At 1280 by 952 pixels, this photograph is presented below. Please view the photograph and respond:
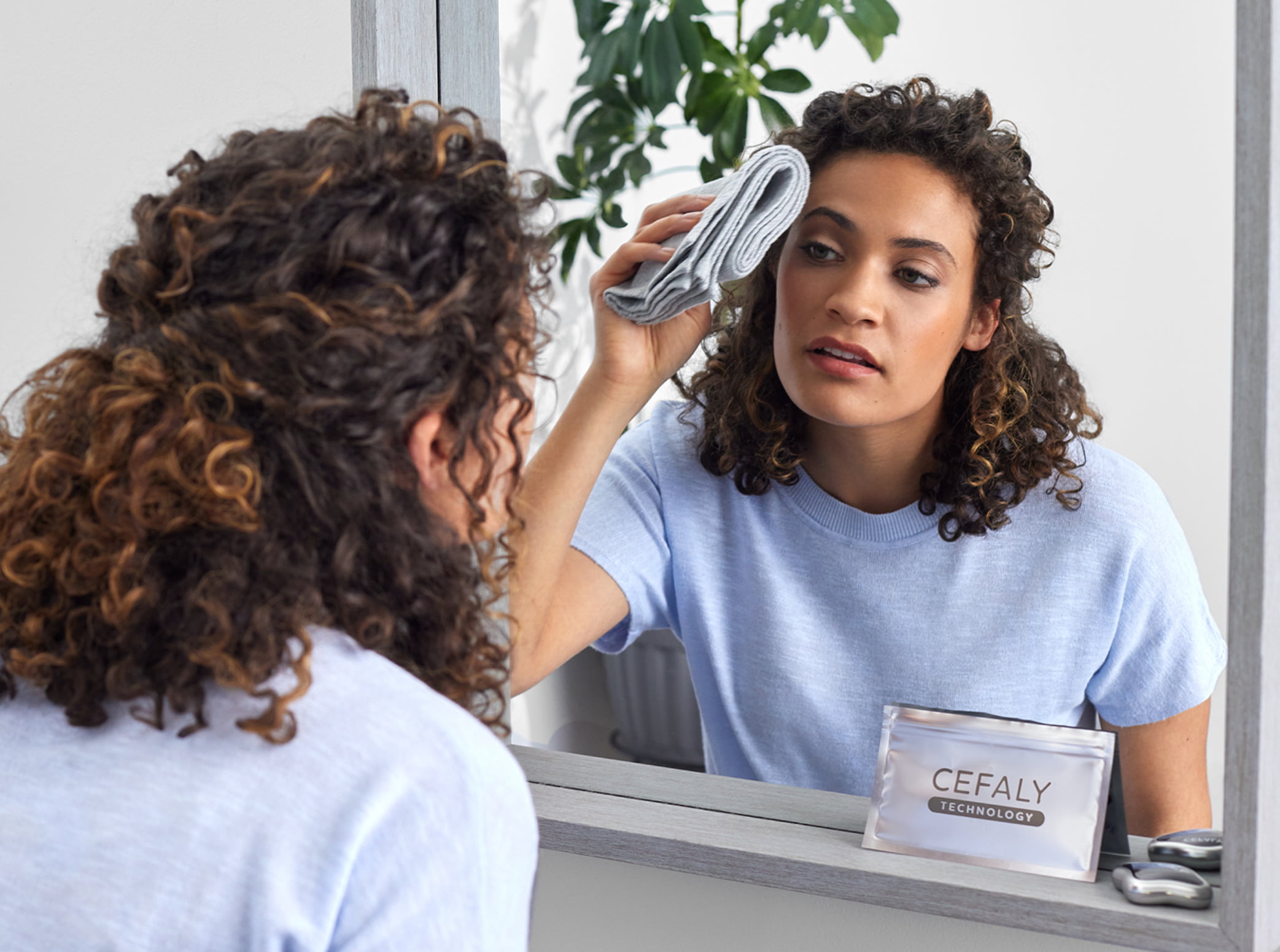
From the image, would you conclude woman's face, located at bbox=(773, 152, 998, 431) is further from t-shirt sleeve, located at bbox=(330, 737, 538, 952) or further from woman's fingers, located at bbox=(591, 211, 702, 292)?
t-shirt sleeve, located at bbox=(330, 737, 538, 952)

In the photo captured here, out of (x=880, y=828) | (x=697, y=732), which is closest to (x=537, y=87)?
(x=697, y=732)

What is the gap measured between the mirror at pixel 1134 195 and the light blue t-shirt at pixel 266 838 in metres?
0.51

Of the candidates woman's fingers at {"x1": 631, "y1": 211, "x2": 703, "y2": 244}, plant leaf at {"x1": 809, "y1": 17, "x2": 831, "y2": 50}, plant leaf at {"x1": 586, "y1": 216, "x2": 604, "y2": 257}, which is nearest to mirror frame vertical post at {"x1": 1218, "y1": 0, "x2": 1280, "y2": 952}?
woman's fingers at {"x1": 631, "y1": 211, "x2": 703, "y2": 244}

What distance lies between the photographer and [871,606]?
941mm

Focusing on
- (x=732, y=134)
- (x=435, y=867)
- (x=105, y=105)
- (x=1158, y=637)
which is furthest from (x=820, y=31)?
(x=435, y=867)

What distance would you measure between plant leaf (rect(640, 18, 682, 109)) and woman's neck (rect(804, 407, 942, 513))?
1.38 feet

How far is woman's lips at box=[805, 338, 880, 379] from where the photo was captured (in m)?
0.90

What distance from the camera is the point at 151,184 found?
1123 mm

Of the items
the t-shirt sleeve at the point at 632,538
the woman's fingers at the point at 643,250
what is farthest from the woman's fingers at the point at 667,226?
the t-shirt sleeve at the point at 632,538

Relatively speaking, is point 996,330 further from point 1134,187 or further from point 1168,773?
point 1168,773

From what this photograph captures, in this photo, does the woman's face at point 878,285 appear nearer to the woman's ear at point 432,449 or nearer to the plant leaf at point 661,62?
the plant leaf at point 661,62

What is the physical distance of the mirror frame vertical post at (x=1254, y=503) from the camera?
0.57 metres

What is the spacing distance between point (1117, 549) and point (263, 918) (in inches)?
27.7

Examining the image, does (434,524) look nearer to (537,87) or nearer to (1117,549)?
(1117,549)
